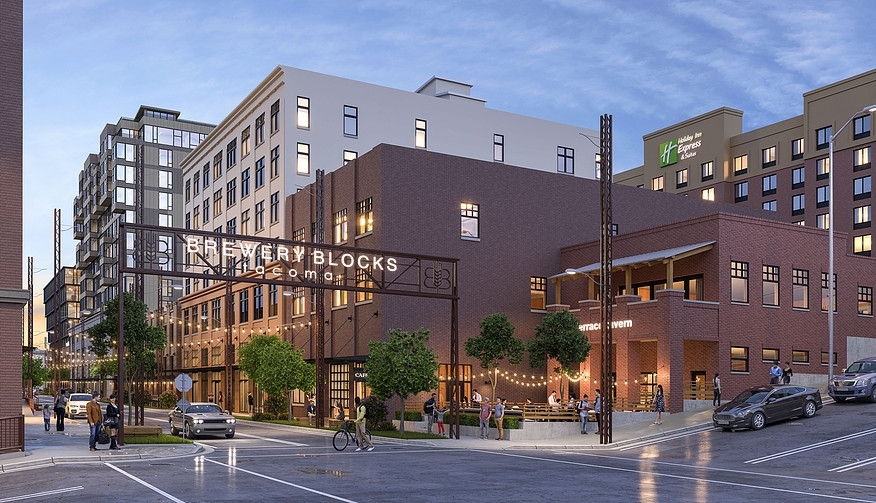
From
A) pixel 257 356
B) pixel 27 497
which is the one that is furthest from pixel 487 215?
pixel 27 497

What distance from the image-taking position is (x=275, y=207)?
6775 cm

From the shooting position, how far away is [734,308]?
4703 cm

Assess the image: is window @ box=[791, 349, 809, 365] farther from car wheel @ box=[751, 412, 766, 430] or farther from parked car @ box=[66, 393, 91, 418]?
parked car @ box=[66, 393, 91, 418]

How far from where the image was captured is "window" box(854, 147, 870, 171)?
82.0 m

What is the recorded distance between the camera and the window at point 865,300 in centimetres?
5291

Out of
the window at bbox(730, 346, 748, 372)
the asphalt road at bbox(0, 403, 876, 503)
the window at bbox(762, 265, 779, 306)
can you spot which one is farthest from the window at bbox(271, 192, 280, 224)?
the window at bbox(762, 265, 779, 306)

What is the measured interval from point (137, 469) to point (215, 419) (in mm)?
14678

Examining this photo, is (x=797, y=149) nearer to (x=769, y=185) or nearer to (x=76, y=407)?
(x=769, y=185)

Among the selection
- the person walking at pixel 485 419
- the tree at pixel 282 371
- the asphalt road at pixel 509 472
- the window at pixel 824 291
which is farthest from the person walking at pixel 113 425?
the window at pixel 824 291

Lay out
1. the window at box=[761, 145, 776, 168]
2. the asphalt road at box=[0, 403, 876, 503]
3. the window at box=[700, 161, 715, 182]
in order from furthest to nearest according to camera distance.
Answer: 1. the window at box=[700, 161, 715, 182]
2. the window at box=[761, 145, 776, 168]
3. the asphalt road at box=[0, 403, 876, 503]

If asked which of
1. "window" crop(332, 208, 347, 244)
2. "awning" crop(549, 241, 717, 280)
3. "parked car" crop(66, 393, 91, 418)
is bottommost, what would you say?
"parked car" crop(66, 393, 91, 418)

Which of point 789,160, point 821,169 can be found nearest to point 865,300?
point 821,169

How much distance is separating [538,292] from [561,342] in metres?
12.0

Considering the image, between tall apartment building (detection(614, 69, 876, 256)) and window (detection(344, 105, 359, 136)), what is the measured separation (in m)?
43.6
